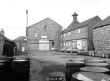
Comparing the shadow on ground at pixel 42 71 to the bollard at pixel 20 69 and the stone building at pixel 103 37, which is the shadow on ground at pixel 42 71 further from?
the stone building at pixel 103 37

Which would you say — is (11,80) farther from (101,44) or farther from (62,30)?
(62,30)

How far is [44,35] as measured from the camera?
4200cm

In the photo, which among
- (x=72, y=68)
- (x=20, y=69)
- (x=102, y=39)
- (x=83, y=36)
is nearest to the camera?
(x=72, y=68)

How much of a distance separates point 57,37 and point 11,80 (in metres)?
37.7

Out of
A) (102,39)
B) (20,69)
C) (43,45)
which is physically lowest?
(20,69)

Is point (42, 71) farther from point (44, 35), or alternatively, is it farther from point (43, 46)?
point (44, 35)

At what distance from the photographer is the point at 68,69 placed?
5086mm

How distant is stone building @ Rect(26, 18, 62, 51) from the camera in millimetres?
40781

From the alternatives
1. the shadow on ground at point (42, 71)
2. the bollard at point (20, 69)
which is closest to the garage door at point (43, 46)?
the shadow on ground at point (42, 71)

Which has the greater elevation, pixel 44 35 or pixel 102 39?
pixel 44 35

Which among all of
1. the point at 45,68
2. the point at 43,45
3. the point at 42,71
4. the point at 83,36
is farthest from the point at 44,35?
the point at 42,71

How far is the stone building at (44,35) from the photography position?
40.8 m

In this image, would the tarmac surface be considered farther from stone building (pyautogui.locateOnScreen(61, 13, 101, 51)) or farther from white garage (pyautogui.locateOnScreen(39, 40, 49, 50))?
white garage (pyautogui.locateOnScreen(39, 40, 49, 50))

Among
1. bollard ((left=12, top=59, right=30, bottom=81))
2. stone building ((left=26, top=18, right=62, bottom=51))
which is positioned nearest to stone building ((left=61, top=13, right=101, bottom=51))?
stone building ((left=26, top=18, right=62, bottom=51))
